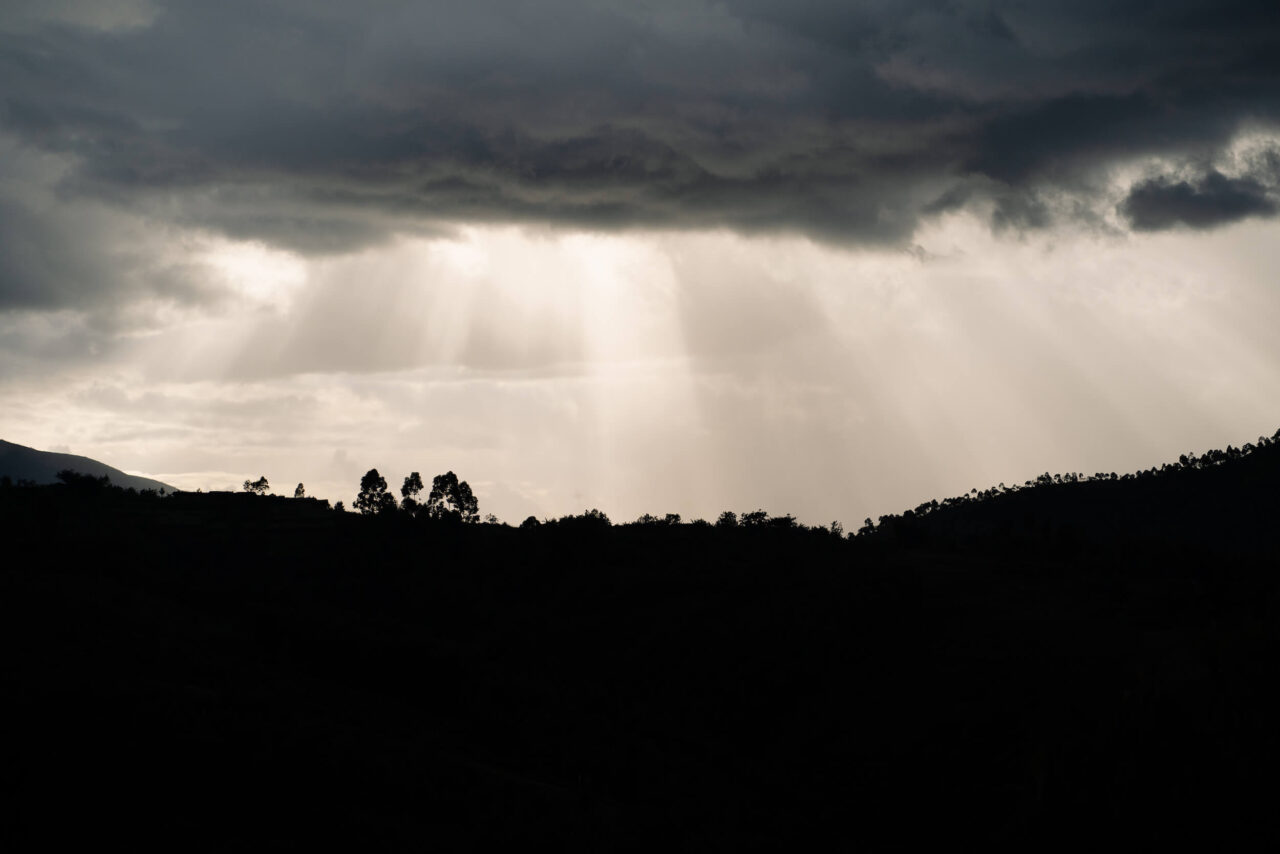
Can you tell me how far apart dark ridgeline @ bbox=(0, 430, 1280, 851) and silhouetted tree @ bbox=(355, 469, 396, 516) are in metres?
29.6

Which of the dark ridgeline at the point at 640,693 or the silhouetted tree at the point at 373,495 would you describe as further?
the silhouetted tree at the point at 373,495

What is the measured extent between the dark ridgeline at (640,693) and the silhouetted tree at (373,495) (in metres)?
29.6

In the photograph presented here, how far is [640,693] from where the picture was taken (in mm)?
48625

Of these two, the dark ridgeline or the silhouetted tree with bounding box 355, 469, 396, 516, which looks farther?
the silhouetted tree with bounding box 355, 469, 396, 516

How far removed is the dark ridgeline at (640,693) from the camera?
71.4 ft

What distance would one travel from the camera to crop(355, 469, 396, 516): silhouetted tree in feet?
372

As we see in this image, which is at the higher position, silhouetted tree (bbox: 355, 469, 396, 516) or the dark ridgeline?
silhouetted tree (bbox: 355, 469, 396, 516)

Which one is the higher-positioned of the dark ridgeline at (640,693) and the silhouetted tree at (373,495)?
the silhouetted tree at (373,495)

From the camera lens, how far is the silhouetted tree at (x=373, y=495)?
113500mm

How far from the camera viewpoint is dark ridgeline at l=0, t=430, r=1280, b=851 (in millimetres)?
21766

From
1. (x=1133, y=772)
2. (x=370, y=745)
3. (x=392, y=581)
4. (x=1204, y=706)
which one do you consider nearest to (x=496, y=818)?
(x=370, y=745)

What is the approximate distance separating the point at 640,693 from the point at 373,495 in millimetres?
74021

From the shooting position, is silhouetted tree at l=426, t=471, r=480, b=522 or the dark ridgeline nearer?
the dark ridgeline

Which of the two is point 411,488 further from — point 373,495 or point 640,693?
point 640,693
